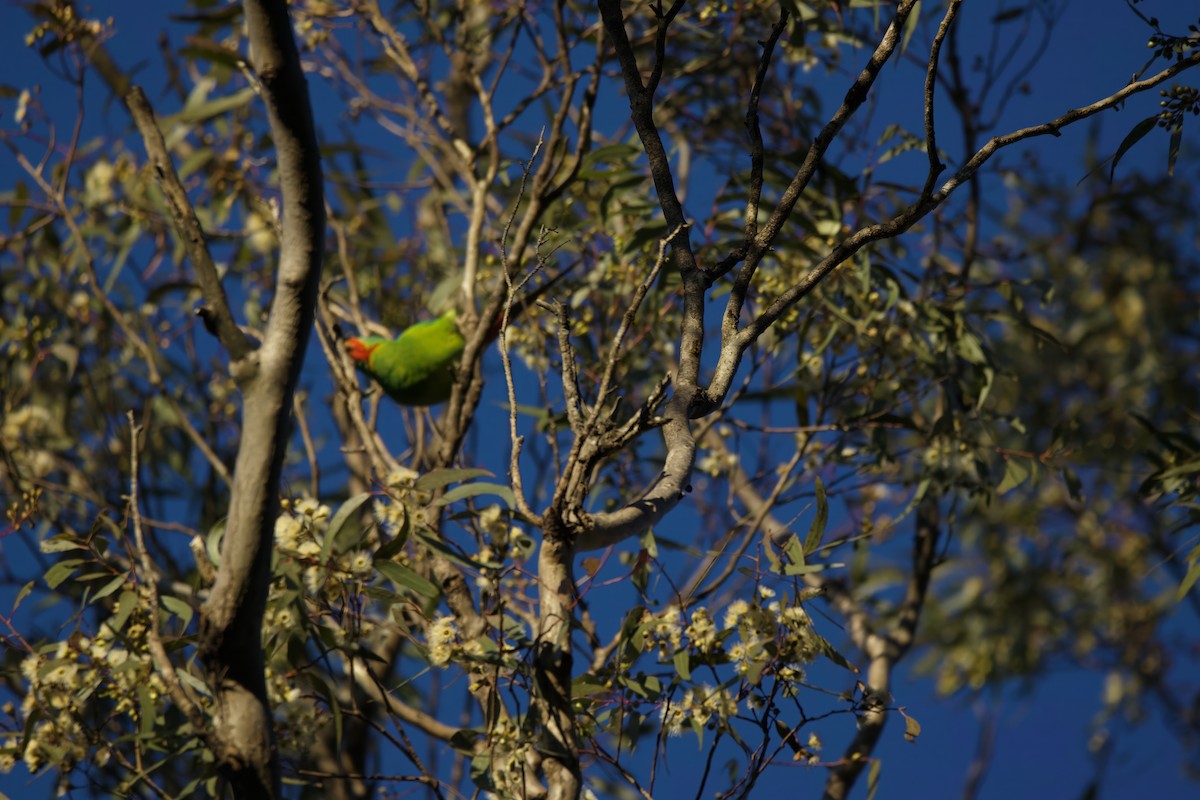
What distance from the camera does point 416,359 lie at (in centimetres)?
261

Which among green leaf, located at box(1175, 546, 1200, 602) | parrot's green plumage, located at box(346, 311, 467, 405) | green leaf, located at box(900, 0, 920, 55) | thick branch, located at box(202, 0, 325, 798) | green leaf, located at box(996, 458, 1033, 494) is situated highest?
green leaf, located at box(900, 0, 920, 55)

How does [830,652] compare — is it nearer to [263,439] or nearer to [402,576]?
[402,576]

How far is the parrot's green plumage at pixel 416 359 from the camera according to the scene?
102 inches

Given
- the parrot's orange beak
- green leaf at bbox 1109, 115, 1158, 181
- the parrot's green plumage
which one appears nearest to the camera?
green leaf at bbox 1109, 115, 1158, 181

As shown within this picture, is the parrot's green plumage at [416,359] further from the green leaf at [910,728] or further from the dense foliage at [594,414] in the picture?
the green leaf at [910,728]

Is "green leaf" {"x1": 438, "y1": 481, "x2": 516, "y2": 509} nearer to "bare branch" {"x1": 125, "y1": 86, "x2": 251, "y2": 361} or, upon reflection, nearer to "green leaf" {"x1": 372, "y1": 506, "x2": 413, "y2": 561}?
"green leaf" {"x1": 372, "y1": 506, "x2": 413, "y2": 561}

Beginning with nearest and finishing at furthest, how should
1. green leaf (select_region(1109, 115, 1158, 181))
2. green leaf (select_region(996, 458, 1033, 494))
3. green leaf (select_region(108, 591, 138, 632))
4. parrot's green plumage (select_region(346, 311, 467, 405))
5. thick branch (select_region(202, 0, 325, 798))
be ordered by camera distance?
thick branch (select_region(202, 0, 325, 798)), green leaf (select_region(1109, 115, 1158, 181)), green leaf (select_region(108, 591, 138, 632)), green leaf (select_region(996, 458, 1033, 494)), parrot's green plumage (select_region(346, 311, 467, 405))

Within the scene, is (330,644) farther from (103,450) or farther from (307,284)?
(103,450)

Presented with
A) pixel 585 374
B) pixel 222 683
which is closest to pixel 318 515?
pixel 222 683

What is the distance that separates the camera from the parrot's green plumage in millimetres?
2580

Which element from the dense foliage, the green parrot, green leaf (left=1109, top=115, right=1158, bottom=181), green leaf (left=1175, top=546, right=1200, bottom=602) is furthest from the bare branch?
green leaf (left=1175, top=546, right=1200, bottom=602)

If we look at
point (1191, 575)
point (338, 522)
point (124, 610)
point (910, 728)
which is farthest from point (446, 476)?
point (1191, 575)

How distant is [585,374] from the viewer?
229 cm

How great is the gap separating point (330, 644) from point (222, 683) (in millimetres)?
501
